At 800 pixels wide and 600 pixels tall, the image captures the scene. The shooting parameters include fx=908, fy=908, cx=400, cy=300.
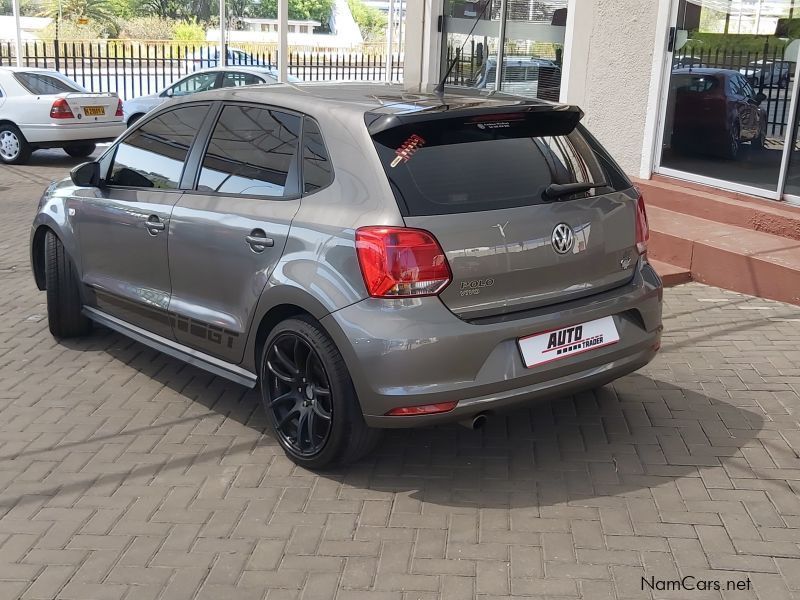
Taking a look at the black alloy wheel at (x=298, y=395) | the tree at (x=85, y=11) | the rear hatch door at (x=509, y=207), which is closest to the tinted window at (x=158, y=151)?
the black alloy wheel at (x=298, y=395)

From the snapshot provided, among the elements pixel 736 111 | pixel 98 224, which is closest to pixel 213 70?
pixel 736 111

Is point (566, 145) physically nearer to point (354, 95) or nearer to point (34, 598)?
point (354, 95)

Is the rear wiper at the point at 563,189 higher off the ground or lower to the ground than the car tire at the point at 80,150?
higher

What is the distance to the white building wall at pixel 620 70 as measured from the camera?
28.3ft

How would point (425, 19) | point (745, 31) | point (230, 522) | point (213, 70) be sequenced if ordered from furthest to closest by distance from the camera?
1. point (213, 70)
2. point (425, 19)
3. point (745, 31)
4. point (230, 522)

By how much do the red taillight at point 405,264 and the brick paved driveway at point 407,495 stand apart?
941 millimetres

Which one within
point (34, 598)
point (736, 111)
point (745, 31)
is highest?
point (745, 31)

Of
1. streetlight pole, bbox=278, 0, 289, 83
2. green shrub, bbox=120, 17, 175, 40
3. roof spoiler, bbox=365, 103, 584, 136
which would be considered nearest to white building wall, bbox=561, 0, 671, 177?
roof spoiler, bbox=365, 103, 584, 136


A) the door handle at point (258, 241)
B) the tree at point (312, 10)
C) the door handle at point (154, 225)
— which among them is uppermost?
the tree at point (312, 10)

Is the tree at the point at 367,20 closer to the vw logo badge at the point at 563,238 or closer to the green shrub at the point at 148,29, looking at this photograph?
the green shrub at the point at 148,29

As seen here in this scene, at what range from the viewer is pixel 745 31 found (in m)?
7.93

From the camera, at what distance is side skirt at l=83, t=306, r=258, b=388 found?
14.6 feet

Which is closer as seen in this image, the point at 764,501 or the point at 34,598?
the point at 34,598

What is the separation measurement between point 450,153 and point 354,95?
703 millimetres
